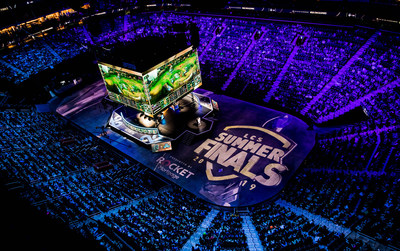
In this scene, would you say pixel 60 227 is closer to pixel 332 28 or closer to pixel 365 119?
pixel 365 119

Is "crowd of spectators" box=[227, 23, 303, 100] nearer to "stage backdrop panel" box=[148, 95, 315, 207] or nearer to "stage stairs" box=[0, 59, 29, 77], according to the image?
"stage backdrop panel" box=[148, 95, 315, 207]

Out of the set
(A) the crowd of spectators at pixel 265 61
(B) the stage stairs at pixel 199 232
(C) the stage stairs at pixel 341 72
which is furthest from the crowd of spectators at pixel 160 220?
(A) the crowd of spectators at pixel 265 61

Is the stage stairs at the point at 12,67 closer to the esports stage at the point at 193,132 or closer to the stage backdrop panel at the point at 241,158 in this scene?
the esports stage at the point at 193,132

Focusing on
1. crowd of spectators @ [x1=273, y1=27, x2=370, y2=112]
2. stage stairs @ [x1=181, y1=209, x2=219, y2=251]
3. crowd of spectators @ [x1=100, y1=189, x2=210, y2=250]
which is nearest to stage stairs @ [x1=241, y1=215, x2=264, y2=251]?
stage stairs @ [x1=181, y1=209, x2=219, y2=251]

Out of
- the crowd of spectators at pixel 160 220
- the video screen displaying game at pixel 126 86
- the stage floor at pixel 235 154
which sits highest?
the video screen displaying game at pixel 126 86

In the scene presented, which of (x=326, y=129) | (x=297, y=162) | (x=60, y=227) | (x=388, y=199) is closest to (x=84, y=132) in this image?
(x=60, y=227)

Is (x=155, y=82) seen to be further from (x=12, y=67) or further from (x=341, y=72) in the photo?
(x=12, y=67)
